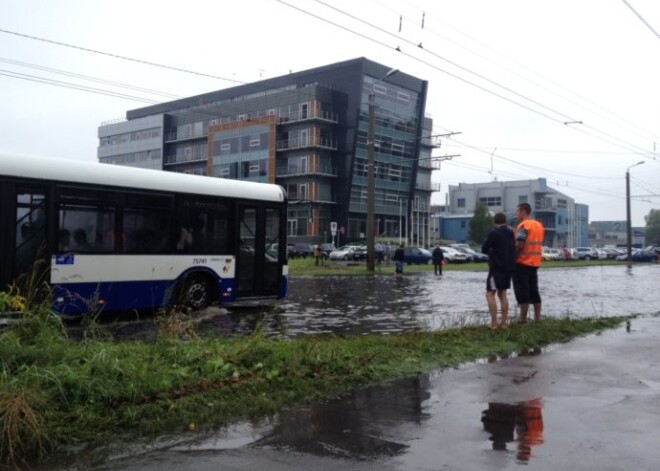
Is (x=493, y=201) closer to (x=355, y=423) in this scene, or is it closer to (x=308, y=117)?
(x=308, y=117)

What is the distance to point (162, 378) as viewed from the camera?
5383mm

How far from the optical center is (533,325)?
9.91m

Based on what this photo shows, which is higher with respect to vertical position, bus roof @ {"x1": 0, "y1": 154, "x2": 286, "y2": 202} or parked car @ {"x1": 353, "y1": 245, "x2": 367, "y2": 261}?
bus roof @ {"x1": 0, "y1": 154, "x2": 286, "y2": 202}

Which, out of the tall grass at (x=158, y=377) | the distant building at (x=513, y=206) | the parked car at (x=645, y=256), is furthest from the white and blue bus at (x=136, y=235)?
the distant building at (x=513, y=206)

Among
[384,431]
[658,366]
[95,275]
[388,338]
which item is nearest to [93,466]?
[384,431]

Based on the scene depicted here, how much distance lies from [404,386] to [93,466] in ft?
10.5

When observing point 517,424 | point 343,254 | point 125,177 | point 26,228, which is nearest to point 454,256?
point 343,254

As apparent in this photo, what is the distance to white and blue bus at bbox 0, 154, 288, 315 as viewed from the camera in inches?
395

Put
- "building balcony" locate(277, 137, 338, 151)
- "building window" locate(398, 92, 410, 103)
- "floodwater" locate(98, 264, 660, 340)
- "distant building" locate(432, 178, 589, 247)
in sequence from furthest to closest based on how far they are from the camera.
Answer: "distant building" locate(432, 178, 589, 247) → "building window" locate(398, 92, 410, 103) → "building balcony" locate(277, 137, 338, 151) → "floodwater" locate(98, 264, 660, 340)

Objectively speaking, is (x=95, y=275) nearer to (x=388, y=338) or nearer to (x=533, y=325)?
(x=388, y=338)

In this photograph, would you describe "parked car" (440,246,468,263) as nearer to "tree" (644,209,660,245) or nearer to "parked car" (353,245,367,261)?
"parked car" (353,245,367,261)

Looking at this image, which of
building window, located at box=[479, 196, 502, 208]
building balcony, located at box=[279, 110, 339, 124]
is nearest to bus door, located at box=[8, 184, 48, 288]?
building balcony, located at box=[279, 110, 339, 124]

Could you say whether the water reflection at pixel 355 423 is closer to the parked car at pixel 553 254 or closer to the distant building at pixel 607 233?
the parked car at pixel 553 254

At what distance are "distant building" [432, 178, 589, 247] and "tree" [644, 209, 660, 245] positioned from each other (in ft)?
114
